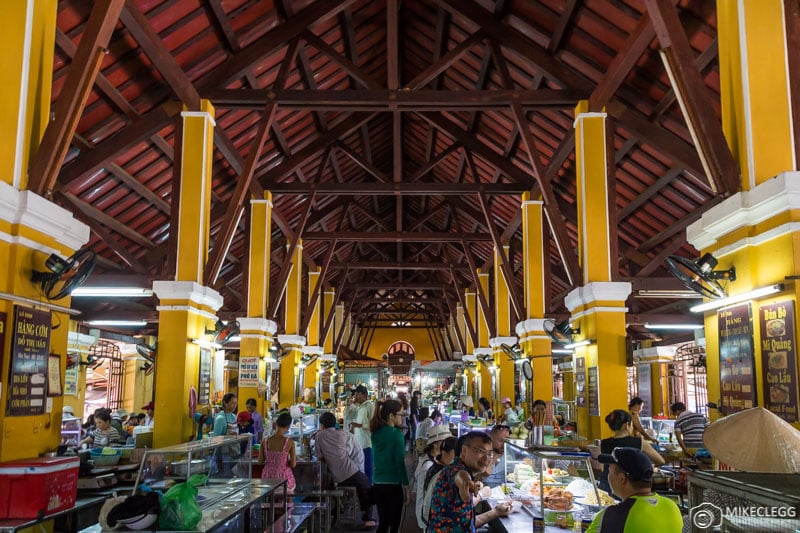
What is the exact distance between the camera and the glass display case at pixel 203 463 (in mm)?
5367

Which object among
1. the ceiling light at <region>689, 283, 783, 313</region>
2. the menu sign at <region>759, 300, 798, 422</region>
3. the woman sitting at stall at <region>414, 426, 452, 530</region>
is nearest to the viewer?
the menu sign at <region>759, 300, 798, 422</region>

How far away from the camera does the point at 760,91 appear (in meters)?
5.76

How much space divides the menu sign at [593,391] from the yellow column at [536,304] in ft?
13.3

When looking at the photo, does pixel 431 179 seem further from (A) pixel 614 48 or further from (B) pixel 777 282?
(B) pixel 777 282

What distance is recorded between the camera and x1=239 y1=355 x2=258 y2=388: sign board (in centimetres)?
1410

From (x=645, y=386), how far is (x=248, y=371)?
16220 mm

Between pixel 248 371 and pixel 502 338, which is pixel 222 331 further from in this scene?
pixel 502 338

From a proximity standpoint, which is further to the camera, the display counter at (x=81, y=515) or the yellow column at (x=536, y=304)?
the yellow column at (x=536, y=304)

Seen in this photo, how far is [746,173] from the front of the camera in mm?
5801

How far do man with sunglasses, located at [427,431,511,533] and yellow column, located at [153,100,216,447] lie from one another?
22.3ft

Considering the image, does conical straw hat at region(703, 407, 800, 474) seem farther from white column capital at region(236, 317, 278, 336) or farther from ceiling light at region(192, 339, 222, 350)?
white column capital at region(236, 317, 278, 336)

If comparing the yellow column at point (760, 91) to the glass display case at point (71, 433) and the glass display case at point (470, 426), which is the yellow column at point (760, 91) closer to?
the glass display case at point (470, 426)


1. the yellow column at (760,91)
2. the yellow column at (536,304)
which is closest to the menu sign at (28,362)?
the yellow column at (760,91)

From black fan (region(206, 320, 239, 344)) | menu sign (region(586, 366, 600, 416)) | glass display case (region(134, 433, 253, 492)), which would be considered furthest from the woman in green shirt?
black fan (region(206, 320, 239, 344))
